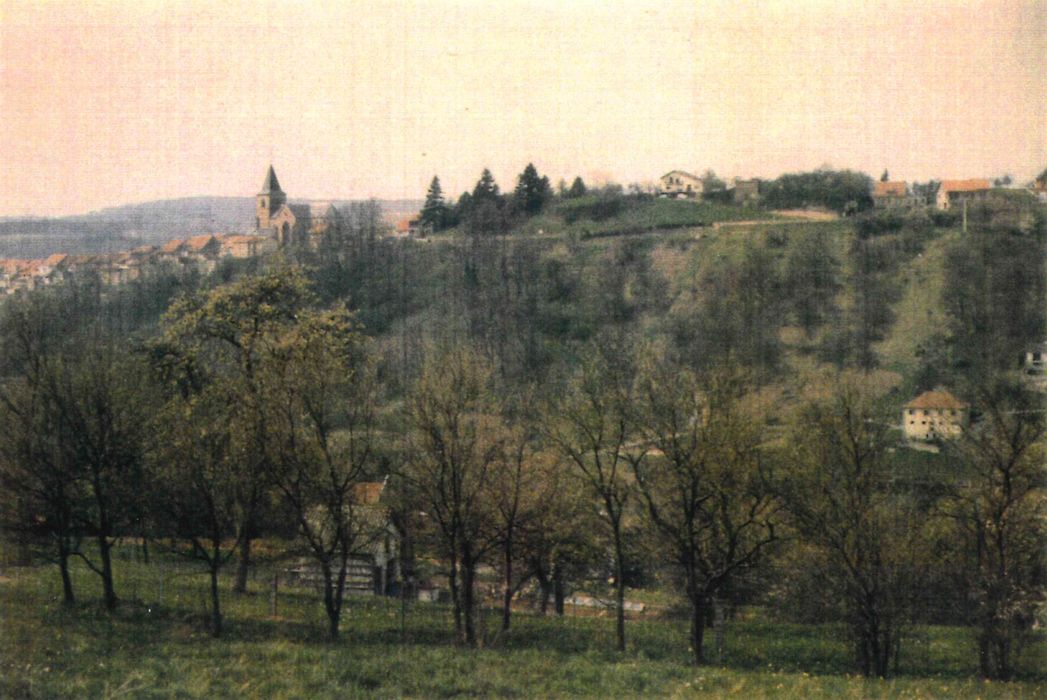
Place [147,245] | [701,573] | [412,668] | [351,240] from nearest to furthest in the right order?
[412,668], [701,573], [147,245], [351,240]

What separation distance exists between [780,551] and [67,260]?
1432cm

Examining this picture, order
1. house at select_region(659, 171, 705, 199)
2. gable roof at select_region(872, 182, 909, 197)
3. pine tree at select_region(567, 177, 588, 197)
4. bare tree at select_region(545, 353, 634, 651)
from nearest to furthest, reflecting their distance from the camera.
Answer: bare tree at select_region(545, 353, 634, 651)
house at select_region(659, 171, 705, 199)
gable roof at select_region(872, 182, 909, 197)
pine tree at select_region(567, 177, 588, 197)

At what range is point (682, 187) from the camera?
136 feet

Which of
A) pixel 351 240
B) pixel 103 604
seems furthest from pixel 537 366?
pixel 103 604

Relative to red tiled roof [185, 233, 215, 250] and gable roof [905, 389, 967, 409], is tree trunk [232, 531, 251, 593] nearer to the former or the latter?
red tiled roof [185, 233, 215, 250]

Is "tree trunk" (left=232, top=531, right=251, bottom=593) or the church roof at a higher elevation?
the church roof

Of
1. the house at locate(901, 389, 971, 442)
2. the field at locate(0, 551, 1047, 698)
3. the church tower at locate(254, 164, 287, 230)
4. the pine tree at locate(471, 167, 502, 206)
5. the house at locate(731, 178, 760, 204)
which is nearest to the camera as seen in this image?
the field at locate(0, 551, 1047, 698)

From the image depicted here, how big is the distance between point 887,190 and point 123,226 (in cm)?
3917

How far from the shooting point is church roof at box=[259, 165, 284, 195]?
565 inches

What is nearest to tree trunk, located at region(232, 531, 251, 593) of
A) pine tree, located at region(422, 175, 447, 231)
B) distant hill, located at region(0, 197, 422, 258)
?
distant hill, located at region(0, 197, 422, 258)

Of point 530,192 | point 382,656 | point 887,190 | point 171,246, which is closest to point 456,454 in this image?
point 382,656

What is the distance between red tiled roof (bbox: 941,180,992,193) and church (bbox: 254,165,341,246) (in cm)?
2698

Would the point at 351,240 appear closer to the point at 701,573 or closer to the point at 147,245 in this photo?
the point at 147,245

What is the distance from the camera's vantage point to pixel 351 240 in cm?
3105
